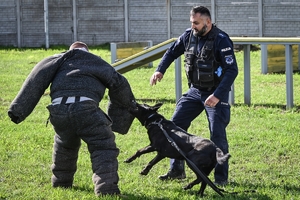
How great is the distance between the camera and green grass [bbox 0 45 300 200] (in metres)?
6.65

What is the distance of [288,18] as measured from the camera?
72.4 ft

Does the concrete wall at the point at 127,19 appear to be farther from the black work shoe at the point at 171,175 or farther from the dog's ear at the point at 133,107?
the dog's ear at the point at 133,107

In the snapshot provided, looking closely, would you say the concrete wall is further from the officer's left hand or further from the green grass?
the officer's left hand

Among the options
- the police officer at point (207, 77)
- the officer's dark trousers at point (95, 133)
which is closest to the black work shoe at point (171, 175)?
the police officer at point (207, 77)

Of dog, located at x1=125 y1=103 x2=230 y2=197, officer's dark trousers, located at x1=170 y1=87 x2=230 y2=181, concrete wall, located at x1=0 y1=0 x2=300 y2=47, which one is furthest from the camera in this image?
concrete wall, located at x1=0 y1=0 x2=300 y2=47

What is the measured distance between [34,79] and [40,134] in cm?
355

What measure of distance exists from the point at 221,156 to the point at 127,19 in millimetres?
17846

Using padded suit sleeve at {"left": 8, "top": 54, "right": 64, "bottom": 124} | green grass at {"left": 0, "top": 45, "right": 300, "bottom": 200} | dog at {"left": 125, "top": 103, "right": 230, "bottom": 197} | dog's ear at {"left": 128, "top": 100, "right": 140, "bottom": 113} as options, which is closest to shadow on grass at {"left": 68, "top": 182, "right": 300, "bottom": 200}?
green grass at {"left": 0, "top": 45, "right": 300, "bottom": 200}

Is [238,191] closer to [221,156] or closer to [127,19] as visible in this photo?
[221,156]

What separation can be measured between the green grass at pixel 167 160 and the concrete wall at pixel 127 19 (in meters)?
8.70

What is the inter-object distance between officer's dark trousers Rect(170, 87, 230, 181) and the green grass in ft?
0.66

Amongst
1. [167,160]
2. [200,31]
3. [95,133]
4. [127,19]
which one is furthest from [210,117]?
[127,19]

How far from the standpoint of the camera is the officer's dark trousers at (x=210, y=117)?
6.86m

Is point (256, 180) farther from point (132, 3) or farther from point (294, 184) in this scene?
point (132, 3)
